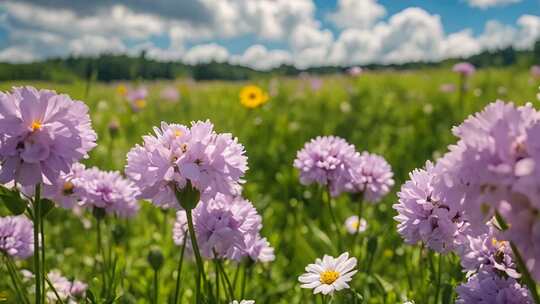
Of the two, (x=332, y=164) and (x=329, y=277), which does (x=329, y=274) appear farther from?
(x=332, y=164)

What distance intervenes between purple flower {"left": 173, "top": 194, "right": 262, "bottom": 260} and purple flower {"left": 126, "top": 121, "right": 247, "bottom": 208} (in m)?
0.16

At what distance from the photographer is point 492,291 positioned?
43.0 inches

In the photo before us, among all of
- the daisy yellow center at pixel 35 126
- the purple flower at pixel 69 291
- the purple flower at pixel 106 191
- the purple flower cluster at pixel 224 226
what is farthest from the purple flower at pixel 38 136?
the purple flower at pixel 69 291

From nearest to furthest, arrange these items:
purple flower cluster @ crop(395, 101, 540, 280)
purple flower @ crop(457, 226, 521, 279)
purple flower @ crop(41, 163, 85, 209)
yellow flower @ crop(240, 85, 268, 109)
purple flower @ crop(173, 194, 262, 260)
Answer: purple flower cluster @ crop(395, 101, 540, 280)
purple flower @ crop(457, 226, 521, 279)
purple flower @ crop(173, 194, 262, 260)
purple flower @ crop(41, 163, 85, 209)
yellow flower @ crop(240, 85, 268, 109)

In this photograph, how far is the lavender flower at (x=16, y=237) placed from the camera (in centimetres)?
159

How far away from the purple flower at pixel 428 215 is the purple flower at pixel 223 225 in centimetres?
36

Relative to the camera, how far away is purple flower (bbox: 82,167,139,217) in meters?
1.73

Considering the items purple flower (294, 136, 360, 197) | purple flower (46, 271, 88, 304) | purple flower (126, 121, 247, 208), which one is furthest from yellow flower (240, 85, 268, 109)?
purple flower (126, 121, 247, 208)

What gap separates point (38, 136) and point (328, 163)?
0.94 m

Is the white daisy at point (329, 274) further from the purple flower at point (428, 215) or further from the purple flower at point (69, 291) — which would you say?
the purple flower at point (69, 291)

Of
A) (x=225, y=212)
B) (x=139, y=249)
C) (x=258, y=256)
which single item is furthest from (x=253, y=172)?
(x=225, y=212)

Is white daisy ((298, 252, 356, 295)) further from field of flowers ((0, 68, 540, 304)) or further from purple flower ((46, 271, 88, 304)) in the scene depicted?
purple flower ((46, 271, 88, 304))

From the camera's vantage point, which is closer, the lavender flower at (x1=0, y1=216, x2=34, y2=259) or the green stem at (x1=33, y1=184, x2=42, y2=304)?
the green stem at (x1=33, y1=184, x2=42, y2=304)

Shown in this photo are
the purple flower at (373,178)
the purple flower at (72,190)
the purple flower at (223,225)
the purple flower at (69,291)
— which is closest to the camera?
the purple flower at (223,225)
